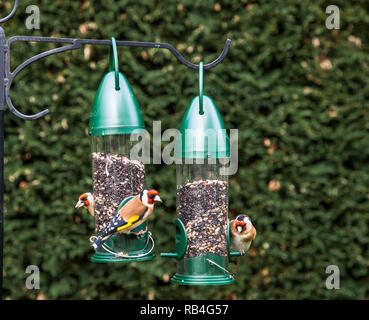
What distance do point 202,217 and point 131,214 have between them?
0.46 metres

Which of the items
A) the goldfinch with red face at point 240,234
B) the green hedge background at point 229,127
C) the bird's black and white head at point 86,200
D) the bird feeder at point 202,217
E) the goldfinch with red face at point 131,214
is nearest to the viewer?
the goldfinch with red face at point 131,214

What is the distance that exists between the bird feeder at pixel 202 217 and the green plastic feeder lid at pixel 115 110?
0.95 feet

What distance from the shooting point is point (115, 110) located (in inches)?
128

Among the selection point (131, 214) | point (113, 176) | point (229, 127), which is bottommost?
point (131, 214)

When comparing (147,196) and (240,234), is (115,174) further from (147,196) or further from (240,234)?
(240,234)

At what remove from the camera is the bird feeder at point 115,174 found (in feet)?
10.8

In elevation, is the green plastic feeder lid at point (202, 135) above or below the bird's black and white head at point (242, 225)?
above

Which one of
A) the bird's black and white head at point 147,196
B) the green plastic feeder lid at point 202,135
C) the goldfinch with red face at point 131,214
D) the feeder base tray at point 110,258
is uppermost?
the green plastic feeder lid at point 202,135

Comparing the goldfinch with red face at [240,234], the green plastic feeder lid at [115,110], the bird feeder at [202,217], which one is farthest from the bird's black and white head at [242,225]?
the green plastic feeder lid at [115,110]

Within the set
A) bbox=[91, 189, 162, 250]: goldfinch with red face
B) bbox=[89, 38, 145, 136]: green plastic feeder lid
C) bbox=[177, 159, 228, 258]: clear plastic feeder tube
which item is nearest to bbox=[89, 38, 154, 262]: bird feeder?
bbox=[89, 38, 145, 136]: green plastic feeder lid

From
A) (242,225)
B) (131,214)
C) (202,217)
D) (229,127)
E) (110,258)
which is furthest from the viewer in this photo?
(229,127)

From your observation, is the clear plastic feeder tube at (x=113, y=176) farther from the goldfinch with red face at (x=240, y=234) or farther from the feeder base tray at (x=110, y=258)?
the goldfinch with red face at (x=240, y=234)

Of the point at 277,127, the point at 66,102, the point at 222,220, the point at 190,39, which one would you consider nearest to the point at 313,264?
the point at 277,127

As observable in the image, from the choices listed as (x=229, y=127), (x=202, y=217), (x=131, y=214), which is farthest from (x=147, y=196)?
(x=229, y=127)
